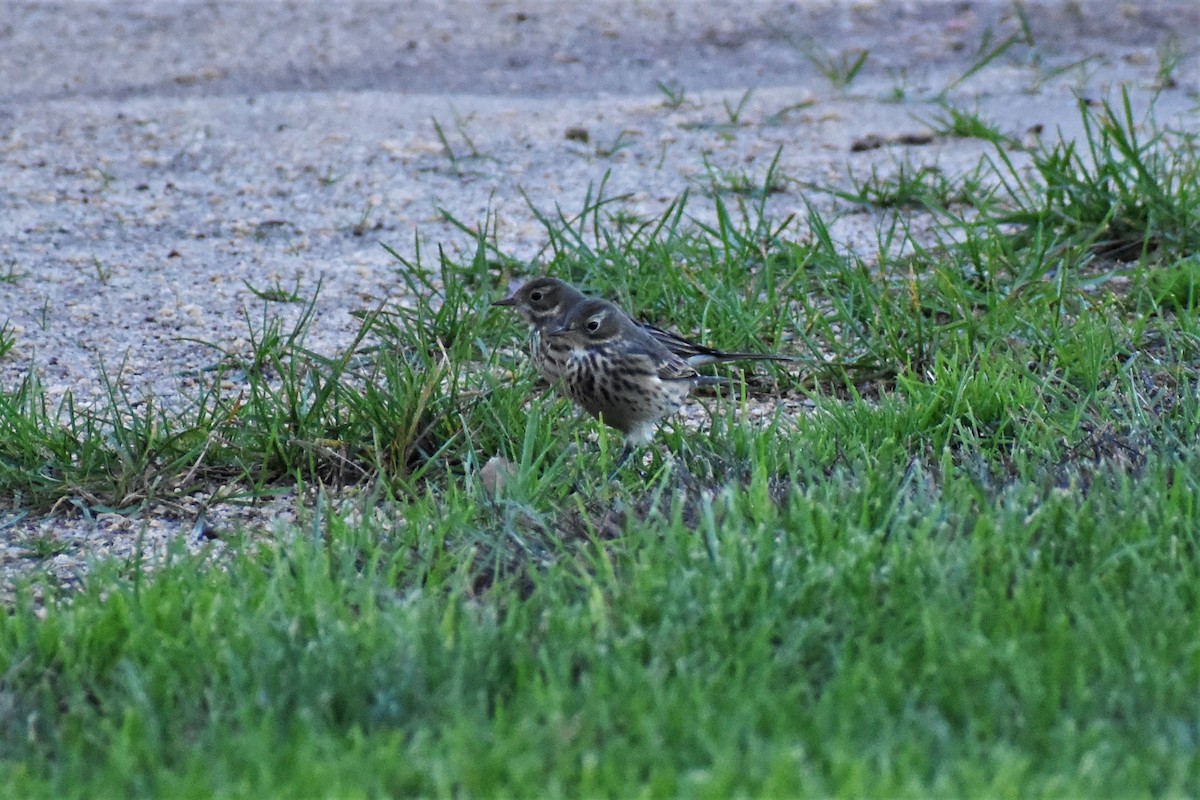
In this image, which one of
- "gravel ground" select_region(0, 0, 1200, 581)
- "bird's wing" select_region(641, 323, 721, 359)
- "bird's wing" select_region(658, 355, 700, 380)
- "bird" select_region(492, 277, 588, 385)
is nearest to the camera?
"bird's wing" select_region(658, 355, 700, 380)

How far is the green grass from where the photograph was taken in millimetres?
2932

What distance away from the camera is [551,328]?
543 cm

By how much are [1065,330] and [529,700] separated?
3.15m

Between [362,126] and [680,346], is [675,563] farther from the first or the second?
[362,126]

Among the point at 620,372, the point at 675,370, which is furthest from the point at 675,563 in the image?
the point at 675,370

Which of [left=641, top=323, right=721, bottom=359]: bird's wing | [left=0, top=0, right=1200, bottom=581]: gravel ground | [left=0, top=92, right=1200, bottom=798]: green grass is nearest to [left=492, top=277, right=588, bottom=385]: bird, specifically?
[left=0, top=92, right=1200, bottom=798]: green grass

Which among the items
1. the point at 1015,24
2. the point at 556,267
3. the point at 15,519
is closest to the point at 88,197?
the point at 556,267

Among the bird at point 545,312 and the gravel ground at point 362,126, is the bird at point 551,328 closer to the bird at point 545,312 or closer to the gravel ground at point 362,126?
the bird at point 545,312

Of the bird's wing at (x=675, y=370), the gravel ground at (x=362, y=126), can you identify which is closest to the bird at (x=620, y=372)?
the bird's wing at (x=675, y=370)

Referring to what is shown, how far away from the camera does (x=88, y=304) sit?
253 inches

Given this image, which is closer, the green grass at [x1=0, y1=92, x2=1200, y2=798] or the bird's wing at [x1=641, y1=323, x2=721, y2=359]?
the green grass at [x1=0, y1=92, x2=1200, y2=798]

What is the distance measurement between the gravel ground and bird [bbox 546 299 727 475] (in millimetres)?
968

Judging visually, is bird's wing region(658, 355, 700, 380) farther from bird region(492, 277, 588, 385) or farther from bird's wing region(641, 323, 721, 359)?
bird region(492, 277, 588, 385)

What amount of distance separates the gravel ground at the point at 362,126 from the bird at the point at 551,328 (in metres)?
0.79
